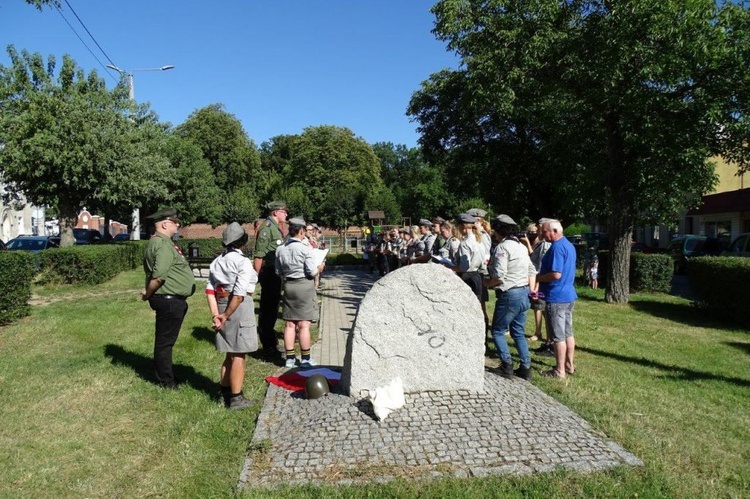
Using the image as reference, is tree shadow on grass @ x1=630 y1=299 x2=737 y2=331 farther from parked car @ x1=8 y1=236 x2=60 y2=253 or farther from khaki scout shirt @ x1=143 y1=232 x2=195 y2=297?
parked car @ x1=8 y1=236 x2=60 y2=253

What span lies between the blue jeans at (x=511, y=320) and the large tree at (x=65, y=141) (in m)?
16.2

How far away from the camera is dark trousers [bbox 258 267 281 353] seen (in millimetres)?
7465

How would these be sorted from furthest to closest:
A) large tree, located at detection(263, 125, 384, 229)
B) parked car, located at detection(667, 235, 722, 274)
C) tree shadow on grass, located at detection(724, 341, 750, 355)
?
1. large tree, located at detection(263, 125, 384, 229)
2. parked car, located at detection(667, 235, 722, 274)
3. tree shadow on grass, located at detection(724, 341, 750, 355)

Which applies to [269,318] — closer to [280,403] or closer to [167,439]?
[280,403]

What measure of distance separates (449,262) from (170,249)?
143 inches

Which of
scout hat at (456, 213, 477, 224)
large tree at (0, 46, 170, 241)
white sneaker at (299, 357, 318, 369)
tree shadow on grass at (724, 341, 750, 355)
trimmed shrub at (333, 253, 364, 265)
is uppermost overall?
large tree at (0, 46, 170, 241)

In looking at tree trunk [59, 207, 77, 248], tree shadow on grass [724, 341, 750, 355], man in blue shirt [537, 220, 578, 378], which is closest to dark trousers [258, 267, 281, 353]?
man in blue shirt [537, 220, 578, 378]

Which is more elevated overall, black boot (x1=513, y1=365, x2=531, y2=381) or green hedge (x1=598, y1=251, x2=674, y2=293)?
green hedge (x1=598, y1=251, x2=674, y2=293)

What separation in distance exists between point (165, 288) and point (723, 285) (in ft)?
34.4

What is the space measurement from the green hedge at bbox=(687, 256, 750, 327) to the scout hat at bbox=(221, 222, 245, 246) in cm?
967

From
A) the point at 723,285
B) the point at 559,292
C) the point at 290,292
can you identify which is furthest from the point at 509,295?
the point at 723,285

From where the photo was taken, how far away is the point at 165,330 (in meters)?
5.89

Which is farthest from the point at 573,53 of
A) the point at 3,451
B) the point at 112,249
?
the point at 112,249

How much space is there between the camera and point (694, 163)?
465 inches
